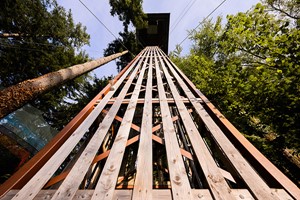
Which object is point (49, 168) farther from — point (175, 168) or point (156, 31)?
point (156, 31)

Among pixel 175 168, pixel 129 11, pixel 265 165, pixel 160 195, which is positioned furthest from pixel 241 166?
Answer: pixel 129 11

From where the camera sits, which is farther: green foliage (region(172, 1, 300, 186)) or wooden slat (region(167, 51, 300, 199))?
green foliage (region(172, 1, 300, 186))

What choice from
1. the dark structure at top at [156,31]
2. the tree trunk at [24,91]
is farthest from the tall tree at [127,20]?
the tree trunk at [24,91]

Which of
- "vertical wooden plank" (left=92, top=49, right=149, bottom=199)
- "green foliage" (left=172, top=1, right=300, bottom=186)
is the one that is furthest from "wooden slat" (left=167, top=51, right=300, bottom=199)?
"green foliage" (left=172, top=1, right=300, bottom=186)

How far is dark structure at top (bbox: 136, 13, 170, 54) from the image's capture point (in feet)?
37.6

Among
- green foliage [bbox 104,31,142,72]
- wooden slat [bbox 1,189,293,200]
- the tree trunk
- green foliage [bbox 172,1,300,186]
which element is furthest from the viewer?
green foliage [bbox 104,31,142,72]

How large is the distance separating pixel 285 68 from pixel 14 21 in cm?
1318

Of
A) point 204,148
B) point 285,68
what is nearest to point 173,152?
point 204,148

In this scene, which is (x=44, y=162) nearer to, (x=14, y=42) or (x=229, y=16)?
(x=229, y=16)

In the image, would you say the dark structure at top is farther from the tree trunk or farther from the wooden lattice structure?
the wooden lattice structure

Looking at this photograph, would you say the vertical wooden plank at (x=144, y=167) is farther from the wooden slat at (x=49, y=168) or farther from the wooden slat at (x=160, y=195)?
the wooden slat at (x=49, y=168)

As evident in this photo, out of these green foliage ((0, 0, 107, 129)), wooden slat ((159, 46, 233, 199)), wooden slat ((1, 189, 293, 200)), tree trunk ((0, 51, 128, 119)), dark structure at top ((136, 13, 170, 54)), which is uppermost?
dark structure at top ((136, 13, 170, 54))

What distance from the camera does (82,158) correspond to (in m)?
1.51

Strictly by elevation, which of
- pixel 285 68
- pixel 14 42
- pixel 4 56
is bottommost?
pixel 285 68
